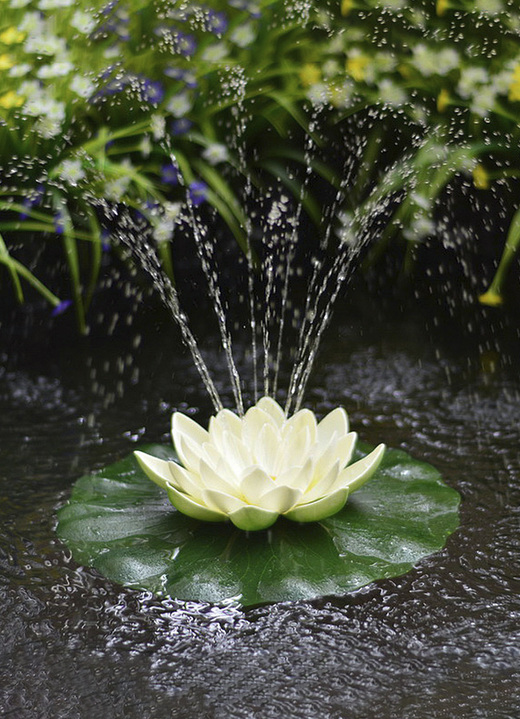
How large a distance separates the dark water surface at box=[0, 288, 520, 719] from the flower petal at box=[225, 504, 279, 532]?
18 cm

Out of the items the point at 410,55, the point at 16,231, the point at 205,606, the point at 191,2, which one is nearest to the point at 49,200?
the point at 16,231

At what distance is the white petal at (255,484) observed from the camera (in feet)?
4.86

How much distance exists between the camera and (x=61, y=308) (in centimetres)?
274

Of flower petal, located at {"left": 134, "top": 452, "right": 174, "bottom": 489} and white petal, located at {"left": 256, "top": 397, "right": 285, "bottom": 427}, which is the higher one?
white petal, located at {"left": 256, "top": 397, "right": 285, "bottom": 427}

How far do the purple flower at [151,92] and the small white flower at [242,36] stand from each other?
1.16 ft

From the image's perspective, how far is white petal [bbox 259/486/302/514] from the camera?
1.49 meters

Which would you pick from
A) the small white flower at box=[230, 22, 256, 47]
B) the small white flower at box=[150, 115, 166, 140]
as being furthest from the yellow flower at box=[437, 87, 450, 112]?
the small white flower at box=[150, 115, 166, 140]

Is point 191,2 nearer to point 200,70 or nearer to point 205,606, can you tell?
point 200,70

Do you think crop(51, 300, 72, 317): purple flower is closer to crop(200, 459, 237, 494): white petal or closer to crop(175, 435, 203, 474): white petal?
crop(175, 435, 203, 474): white petal

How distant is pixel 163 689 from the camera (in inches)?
46.8

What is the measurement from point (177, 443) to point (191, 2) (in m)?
1.97

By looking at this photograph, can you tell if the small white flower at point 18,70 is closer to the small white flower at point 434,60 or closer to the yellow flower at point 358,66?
the yellow flower at point 358,66

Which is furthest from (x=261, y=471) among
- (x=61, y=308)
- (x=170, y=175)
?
(x=170, y=175)

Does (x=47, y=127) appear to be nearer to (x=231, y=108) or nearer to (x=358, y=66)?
(x=231, y=108)
